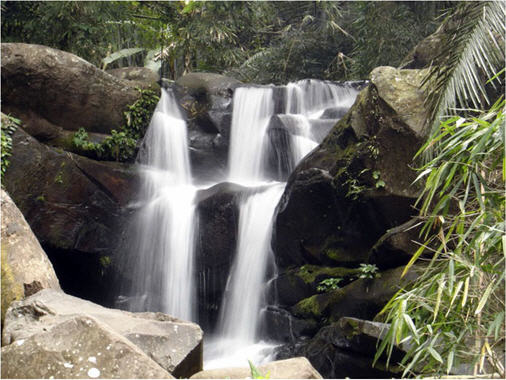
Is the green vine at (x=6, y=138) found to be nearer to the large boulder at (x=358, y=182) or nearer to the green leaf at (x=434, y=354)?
the large boulder at (x=358, y=182)

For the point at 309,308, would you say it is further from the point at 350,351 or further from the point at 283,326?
the point at 350,351

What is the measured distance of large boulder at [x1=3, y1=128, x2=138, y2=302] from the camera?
7.71 metres

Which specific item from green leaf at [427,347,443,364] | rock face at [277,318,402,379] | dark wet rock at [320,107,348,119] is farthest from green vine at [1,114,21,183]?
green leaf at [427,347,443,364]

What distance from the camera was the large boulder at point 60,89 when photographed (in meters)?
8.48

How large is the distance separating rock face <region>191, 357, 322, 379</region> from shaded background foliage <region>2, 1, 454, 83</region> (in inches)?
357

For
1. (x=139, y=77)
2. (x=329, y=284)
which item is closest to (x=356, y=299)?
(x=329, y=284)

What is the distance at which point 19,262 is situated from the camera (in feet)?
13.6

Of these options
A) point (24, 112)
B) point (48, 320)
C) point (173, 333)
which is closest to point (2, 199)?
point (48, 320)

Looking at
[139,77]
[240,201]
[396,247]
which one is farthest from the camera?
[139,77]

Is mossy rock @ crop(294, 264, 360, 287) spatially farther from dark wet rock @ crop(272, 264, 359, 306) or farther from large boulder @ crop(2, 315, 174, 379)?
large boulder @ crop(2, 315, 174, 379)

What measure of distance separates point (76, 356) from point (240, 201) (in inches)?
193

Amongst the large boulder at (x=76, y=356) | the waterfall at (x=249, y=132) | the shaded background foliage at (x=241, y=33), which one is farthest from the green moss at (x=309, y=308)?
the shaded background foliage at (x=241, y=33)

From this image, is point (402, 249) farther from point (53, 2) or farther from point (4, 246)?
Result: point (53, 2)

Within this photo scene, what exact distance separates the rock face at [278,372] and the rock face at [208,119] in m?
6.32
